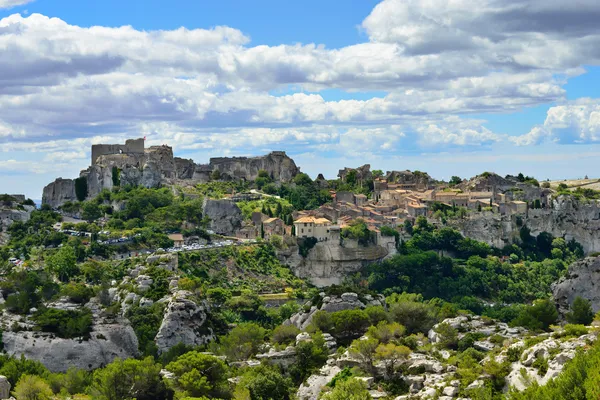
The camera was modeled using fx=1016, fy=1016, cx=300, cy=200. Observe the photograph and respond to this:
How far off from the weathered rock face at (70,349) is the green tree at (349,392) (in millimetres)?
16311

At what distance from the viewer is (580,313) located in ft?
179

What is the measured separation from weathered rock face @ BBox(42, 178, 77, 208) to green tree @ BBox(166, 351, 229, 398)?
54.9 meters

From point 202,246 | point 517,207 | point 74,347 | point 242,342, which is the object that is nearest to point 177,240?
point 202,246

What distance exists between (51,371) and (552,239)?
5948 centimetres

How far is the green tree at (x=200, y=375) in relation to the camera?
4494 cm

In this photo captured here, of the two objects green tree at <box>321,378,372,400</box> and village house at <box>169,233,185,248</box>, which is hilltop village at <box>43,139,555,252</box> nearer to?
village house at <box>169,233,185,248</box>

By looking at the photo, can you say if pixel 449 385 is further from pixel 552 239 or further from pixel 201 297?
pixel 552 239

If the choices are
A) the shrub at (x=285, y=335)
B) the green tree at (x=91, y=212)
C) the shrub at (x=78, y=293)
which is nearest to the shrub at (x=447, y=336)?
the shrub at (x=285, y=335)

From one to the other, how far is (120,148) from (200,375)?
64873 millimetres

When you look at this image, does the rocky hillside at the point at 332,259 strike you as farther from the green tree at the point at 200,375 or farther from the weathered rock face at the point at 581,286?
the green tree at the point at 200,375

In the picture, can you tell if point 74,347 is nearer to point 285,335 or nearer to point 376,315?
point 285,335

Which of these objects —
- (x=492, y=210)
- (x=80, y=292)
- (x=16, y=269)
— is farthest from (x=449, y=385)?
(x=492, y=210)

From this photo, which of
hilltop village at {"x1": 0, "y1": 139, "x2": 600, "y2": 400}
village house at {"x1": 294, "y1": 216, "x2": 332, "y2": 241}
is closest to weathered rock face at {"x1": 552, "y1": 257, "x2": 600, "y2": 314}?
hilltop village at {"x1": 0, "y1": 139, "x2": 600, "y2": 400}

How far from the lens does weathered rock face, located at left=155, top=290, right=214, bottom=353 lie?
56594 mm
